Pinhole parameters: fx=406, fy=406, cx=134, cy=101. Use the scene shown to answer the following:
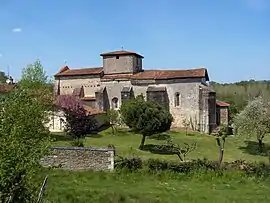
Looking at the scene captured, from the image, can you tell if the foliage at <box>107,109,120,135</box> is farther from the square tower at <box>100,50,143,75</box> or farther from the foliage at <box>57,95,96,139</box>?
the square tower at <box>100,50,143,75</box>

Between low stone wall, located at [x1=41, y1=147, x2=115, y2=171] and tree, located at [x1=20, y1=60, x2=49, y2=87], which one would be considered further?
tree, located at [x1=20, y1=60, x2=49, y2=87]

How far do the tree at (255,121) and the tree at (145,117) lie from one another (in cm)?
761

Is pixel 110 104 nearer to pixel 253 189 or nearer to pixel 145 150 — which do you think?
pixel 145 150

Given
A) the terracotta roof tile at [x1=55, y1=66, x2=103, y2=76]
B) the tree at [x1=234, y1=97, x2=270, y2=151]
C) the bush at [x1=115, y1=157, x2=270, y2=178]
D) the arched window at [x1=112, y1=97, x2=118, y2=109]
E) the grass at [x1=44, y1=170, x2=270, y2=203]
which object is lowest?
the grass at [x1=44, y1=170, x2=270, y2=203]

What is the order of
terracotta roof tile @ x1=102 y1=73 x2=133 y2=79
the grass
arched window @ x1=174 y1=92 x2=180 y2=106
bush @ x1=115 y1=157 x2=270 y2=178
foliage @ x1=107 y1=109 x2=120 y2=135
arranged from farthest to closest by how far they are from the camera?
terracotta roof tile @ x1=102 y1=73 x2=133 y2=79 → arched window @ x1=174 y1=92 x2=180 y2=106 → foliage @ x1=107 y1=109 x2=120 y2=135 → bush @ x1=115 y1=157 x2=270 y2=178 → the grass

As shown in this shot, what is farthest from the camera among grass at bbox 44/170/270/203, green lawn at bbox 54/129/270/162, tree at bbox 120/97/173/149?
tree at bbox 120/97/173/149

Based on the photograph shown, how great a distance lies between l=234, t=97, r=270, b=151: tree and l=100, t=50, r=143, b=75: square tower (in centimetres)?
2118

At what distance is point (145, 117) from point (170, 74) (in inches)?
685

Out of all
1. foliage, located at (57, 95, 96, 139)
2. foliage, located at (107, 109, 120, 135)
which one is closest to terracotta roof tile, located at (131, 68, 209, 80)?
foliage, located at (107, 109, 120, 135)

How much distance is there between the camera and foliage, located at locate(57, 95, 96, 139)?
1843 inches

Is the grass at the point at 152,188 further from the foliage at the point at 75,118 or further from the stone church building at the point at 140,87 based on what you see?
the stone church building at the point at 140,87

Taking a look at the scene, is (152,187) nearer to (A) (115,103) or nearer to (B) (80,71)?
(A) (115,103)

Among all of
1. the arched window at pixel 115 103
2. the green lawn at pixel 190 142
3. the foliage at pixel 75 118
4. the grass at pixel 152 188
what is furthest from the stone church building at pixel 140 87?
the grass at pixel 152 188

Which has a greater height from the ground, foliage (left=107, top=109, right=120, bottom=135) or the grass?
foliage (left=107, top=109, right=120, bottom=135)
